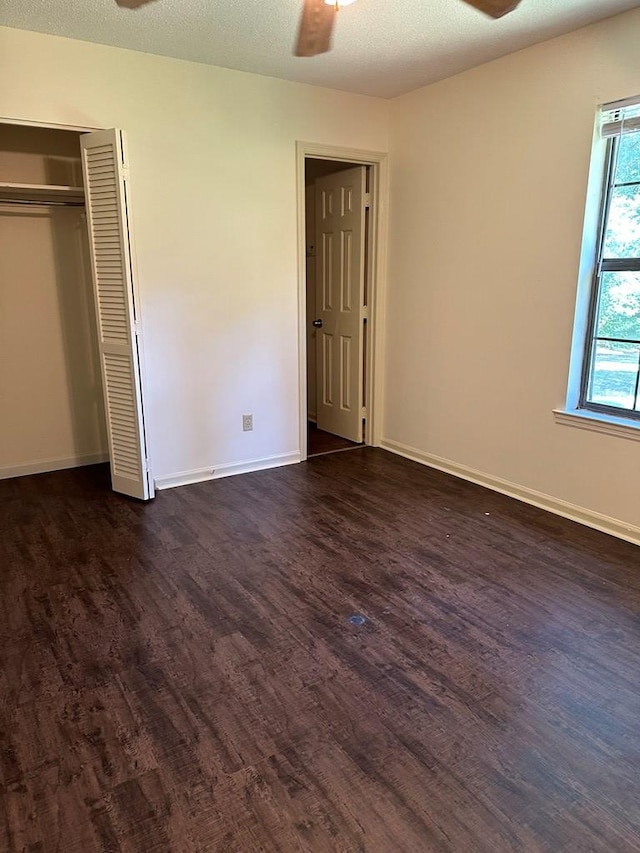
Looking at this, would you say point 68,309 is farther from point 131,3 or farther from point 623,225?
point 623,225

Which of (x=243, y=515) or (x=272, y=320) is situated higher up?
(x=272, y=320)

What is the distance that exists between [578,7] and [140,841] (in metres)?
3.63

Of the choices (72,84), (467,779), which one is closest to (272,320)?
(72,84)

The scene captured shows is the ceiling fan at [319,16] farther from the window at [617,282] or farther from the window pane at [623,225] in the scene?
the window pane at [623,225]

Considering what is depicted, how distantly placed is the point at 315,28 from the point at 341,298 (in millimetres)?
2095

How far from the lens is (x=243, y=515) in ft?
11.5

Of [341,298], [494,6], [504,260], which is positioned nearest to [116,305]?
[341,298]

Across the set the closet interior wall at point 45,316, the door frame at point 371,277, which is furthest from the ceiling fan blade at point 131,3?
the door frame at point 371,277

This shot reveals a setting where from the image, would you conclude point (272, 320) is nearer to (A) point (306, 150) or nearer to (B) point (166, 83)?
(A) point (306, 150)

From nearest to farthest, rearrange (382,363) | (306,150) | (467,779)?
(467,779) → (306,150) → (382,363)

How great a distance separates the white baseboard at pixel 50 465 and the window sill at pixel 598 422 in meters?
3.19

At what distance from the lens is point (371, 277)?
459 centimetres

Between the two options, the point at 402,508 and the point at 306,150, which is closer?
the point at 402,508

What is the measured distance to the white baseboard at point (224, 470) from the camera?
397 cm
